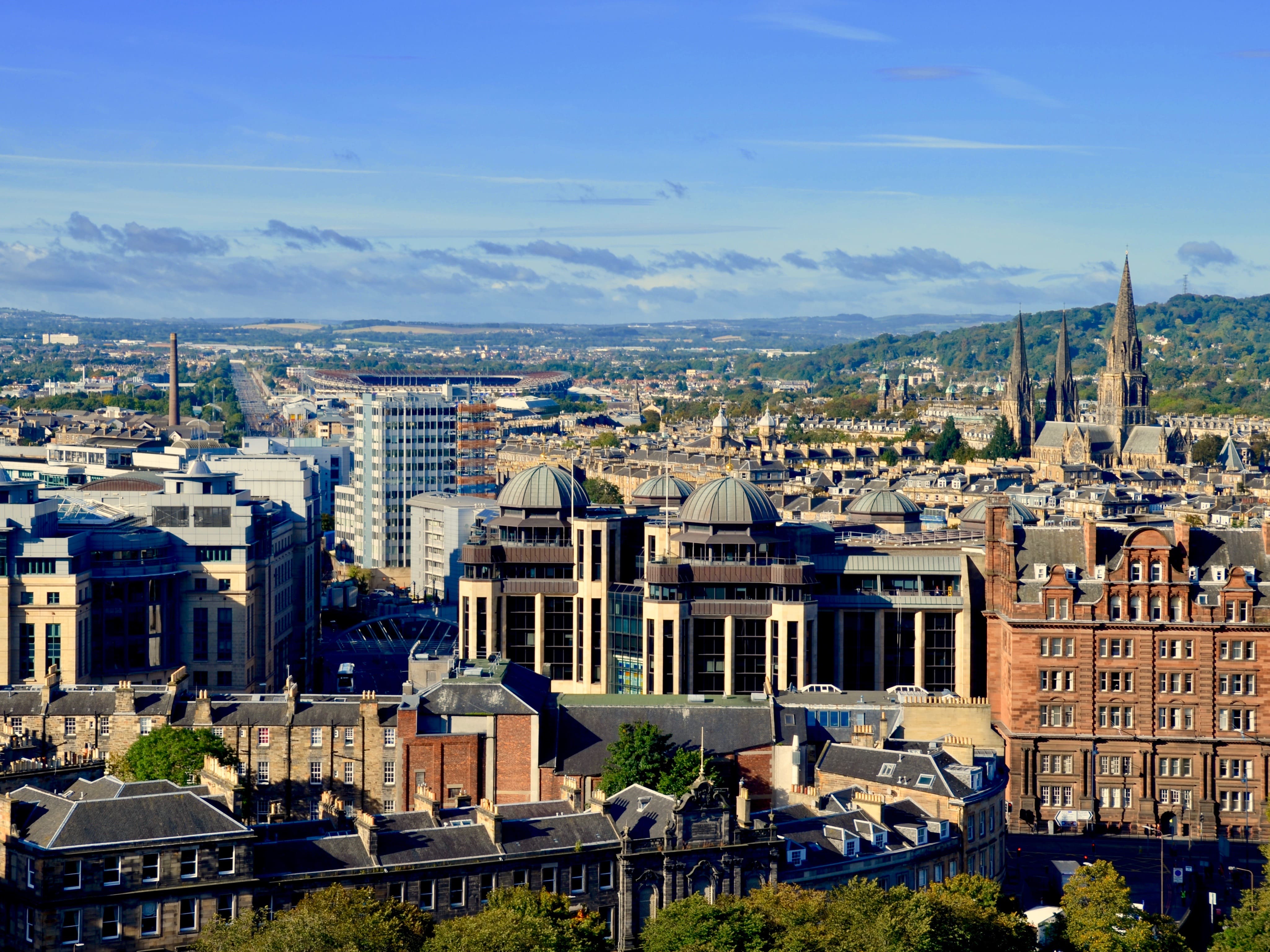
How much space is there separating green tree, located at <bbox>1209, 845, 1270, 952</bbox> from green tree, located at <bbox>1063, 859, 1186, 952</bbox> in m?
2.12

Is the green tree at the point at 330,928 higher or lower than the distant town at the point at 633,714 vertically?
lower

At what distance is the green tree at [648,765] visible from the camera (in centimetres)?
12481

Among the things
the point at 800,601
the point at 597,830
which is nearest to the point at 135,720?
the point at 597,830

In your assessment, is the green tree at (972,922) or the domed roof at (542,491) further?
the domed roof at (542,491)

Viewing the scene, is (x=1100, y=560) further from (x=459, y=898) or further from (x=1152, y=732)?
(x=459, y=898)

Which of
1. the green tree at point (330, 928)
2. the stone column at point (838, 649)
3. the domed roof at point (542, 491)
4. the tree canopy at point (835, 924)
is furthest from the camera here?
the domed roof at point (542, 491)

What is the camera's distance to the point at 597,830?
109750 mm

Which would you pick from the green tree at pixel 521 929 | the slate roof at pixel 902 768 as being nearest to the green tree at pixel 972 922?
the slate roof at pixel 902 768

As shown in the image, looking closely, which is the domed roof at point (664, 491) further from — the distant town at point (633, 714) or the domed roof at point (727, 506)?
the domed roof at point (727, 506)

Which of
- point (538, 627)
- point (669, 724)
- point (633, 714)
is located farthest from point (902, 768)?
point (538, 627)

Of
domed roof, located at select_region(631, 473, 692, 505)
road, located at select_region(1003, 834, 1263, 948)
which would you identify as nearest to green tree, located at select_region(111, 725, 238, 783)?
road, located at select_region(1003, 834, 1263, 948)

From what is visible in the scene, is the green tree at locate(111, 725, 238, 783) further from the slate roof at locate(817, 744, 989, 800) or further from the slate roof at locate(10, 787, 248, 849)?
the slate roof at locate(817, 744, 989, 800)

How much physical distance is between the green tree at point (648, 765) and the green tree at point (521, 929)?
2001 cm

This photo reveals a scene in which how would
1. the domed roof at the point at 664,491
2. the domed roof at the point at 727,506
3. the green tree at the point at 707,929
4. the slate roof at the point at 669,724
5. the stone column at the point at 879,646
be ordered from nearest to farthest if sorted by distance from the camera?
the green tree at the point at 707,929 < the slate roof at the point at 669,724 < the domed roof at the point at 727,506 < the stone column at the point at 879,646 < the domed roof at the point at 664,491
